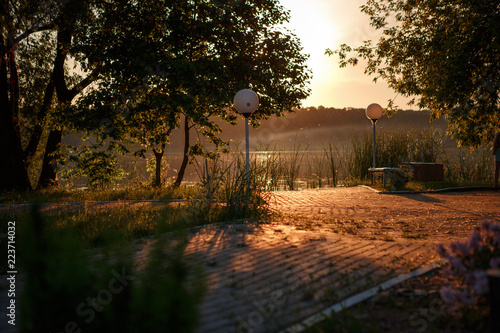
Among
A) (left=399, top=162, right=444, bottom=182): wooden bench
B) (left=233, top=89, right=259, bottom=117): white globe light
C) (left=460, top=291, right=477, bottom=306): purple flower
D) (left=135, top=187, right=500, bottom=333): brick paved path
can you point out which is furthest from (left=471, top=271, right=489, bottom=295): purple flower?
(left=399, top=162, right=444, bottom=182): wooden bench

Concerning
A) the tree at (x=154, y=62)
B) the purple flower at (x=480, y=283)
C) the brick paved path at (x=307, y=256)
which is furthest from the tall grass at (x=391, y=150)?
the purple flower at (x=480, y=283)

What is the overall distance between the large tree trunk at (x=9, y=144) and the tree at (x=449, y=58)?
12154 millimetres

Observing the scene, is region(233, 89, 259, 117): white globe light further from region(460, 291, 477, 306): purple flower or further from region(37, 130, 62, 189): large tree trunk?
region(37, 130, 62, 189): large tree trunk

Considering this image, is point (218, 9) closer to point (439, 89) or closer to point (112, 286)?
point (439, 89)

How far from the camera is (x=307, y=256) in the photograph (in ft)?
15.1

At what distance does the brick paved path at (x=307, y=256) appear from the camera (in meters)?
3.24

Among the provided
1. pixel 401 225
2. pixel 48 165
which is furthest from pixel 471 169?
pixel 48 165

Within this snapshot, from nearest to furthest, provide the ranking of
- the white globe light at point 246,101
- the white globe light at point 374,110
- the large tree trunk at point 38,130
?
the white globe light at point 246,101 < the large tree trunk at point 38,130 < the white globe light at point 374,110

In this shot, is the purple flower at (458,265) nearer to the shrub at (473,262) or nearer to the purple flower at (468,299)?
the shrub at (473,262)

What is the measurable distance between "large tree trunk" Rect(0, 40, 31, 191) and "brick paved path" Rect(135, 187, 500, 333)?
31.9 feet

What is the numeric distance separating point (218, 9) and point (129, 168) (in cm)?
748

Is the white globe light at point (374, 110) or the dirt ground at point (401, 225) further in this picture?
the white globe light at point (374, 110)

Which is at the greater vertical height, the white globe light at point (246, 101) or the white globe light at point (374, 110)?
the white globe light at point (374, 110)

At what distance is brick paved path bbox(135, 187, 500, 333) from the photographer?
324 centimetres
